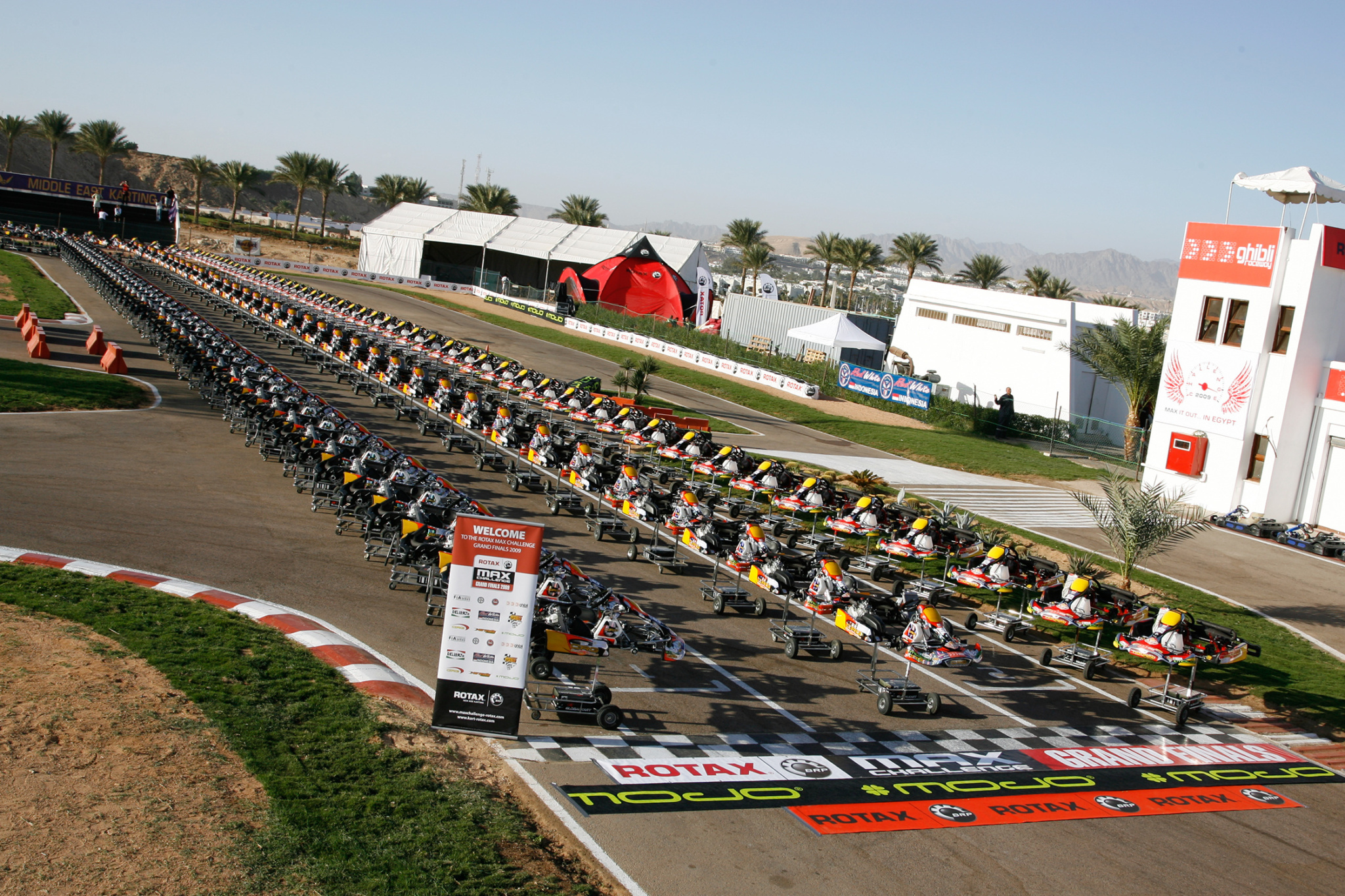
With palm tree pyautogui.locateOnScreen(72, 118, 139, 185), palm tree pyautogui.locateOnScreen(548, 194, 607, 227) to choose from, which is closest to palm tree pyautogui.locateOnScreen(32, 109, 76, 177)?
palm tree pyautogui.locateOnScreen(72, 118, 139, 185)

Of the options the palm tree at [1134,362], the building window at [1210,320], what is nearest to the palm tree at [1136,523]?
the building window at [1210,320]

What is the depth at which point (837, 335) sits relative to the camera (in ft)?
163

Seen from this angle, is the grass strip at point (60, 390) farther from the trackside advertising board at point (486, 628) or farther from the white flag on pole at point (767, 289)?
the white flag on pole at point (767, 289)

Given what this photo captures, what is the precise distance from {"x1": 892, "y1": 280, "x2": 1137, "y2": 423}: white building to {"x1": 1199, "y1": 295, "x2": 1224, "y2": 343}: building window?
1511cm

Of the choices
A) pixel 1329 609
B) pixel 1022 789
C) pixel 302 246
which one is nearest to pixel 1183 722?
pixel 1022 789

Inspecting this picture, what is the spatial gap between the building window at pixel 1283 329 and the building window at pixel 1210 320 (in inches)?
66.9

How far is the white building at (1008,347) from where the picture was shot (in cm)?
4703

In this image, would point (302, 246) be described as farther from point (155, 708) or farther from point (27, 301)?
point (155, 708)

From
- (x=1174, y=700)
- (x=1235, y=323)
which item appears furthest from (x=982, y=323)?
(x=1174, y=700)

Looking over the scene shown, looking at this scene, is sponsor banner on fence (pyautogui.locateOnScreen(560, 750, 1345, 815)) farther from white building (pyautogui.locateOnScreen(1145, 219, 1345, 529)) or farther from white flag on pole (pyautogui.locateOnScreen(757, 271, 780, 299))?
white flag on pole (pyautogui.locateOnScreen(757, 271, 780, 299))

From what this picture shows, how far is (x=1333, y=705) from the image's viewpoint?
17281 millimetres

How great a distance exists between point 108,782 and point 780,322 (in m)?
52.2

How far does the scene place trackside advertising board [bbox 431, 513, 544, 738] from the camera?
11.4 meters

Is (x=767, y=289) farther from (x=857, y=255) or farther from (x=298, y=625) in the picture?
(x=298, y=625)
